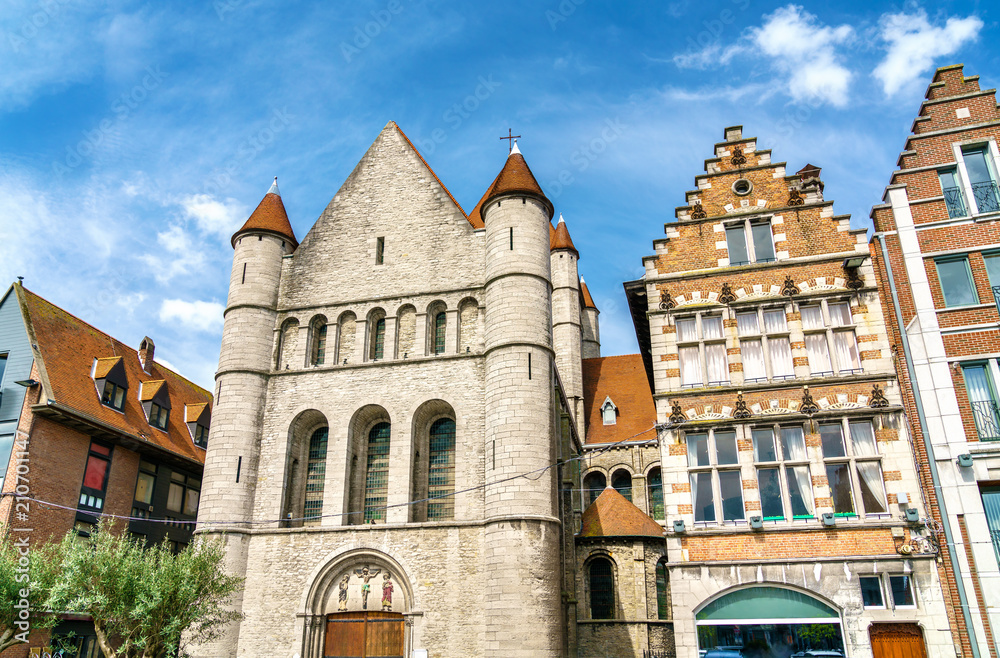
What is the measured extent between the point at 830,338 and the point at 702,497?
4.00 meters

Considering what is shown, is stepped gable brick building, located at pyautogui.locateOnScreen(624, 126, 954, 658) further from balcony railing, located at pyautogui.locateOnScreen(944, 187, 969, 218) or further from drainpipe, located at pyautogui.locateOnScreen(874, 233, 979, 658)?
balcony railing, located at pyautogui.locateOnScreen(944, 187, 969, 218)

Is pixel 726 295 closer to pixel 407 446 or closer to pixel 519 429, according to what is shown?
pixel 519 429

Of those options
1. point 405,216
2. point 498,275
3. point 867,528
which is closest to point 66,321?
point 405,216

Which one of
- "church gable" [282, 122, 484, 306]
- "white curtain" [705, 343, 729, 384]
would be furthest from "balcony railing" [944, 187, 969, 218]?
"church gable" [282, 122, 484, 306]

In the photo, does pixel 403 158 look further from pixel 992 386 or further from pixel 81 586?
pixel 992 386

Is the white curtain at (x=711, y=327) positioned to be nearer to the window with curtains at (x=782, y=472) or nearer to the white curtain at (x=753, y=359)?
the white curtain at (x=753, y=359)

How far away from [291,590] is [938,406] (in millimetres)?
14776

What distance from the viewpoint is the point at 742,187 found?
16.4 metres

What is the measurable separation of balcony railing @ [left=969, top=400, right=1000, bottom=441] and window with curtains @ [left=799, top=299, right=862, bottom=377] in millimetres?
2007

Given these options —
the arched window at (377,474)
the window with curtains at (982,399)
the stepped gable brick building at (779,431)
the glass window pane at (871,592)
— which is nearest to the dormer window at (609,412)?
the arched window at (377,474)

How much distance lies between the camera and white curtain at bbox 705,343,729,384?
49.3 feet

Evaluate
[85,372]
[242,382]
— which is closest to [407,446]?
[242,382]

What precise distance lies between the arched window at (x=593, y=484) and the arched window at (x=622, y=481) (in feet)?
1.43

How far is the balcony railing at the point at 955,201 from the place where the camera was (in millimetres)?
14570
